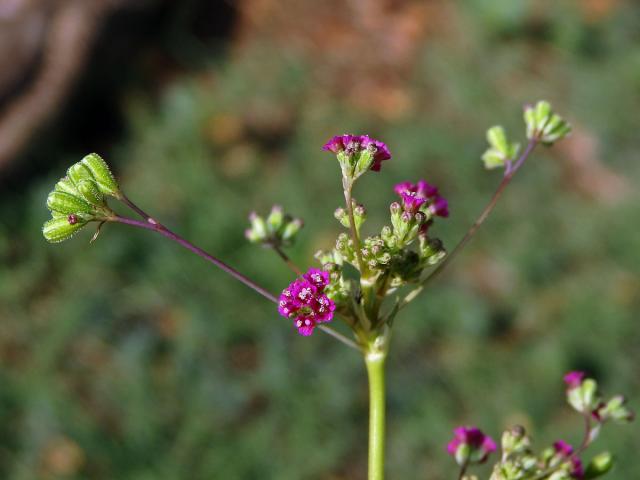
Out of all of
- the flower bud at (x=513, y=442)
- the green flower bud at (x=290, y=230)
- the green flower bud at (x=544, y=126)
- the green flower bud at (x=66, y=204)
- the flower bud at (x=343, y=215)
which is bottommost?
the flower bud at (x=513, y=442)

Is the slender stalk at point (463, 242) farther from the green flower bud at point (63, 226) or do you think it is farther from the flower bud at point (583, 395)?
the green flower bud at point (63, 226)

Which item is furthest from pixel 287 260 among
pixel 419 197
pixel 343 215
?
pixel 419 197

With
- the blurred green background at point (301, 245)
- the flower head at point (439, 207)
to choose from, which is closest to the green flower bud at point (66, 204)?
the flower head at point (439, 207)

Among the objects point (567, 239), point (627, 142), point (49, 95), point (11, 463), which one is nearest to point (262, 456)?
point (11, 463)

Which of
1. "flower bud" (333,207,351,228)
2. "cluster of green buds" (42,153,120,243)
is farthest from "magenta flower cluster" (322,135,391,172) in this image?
"cluster of green buds" (42,153,120,243)

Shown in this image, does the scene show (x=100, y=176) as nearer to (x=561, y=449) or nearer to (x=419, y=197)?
(x=419, y=197)

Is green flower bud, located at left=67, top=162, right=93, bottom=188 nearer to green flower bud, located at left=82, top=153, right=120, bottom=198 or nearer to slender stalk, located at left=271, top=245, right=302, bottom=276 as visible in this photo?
green flower bud, located at left=82, top=153, right=120, bottom=198

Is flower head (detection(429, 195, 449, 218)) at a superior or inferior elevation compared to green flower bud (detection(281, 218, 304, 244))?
inferior

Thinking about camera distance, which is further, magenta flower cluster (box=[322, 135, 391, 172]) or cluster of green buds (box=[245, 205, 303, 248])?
cluster of green buds (box=[245, 205, 303, 248])
